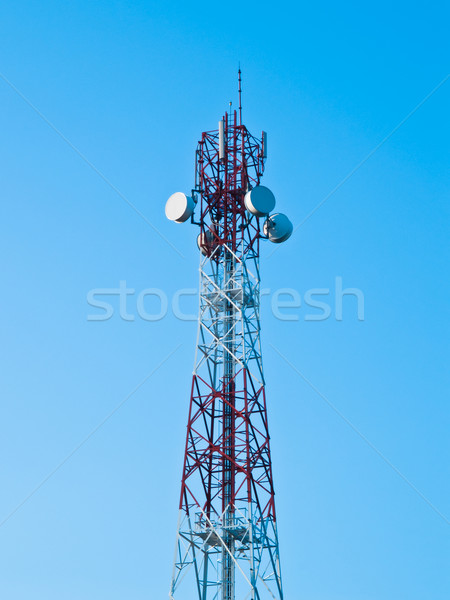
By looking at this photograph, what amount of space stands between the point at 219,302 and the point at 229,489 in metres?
13.2

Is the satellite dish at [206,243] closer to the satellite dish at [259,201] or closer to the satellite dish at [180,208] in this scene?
the satellite dish at [180,208]

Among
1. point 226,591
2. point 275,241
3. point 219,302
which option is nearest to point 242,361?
point 219,302

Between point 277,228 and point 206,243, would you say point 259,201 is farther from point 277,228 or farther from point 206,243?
point 206,243

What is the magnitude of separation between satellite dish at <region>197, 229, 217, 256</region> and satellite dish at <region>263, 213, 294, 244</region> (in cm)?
389

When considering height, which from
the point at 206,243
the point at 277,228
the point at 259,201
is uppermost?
the point at 259,201

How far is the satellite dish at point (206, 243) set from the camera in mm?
70562

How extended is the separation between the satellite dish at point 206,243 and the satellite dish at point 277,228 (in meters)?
3.89

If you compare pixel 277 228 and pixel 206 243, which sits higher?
pixel 277 228

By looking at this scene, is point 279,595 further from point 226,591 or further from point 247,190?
point 247,190

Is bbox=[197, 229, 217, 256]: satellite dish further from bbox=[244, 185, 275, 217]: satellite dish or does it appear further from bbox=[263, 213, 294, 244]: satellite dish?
bbox=[263, 213, 294, 244]: satellite dish

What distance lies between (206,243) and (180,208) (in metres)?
3.17

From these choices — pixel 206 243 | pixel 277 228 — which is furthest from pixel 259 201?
pixel 206 243

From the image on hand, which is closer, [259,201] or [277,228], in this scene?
[259,201]

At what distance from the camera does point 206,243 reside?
70688 mm
